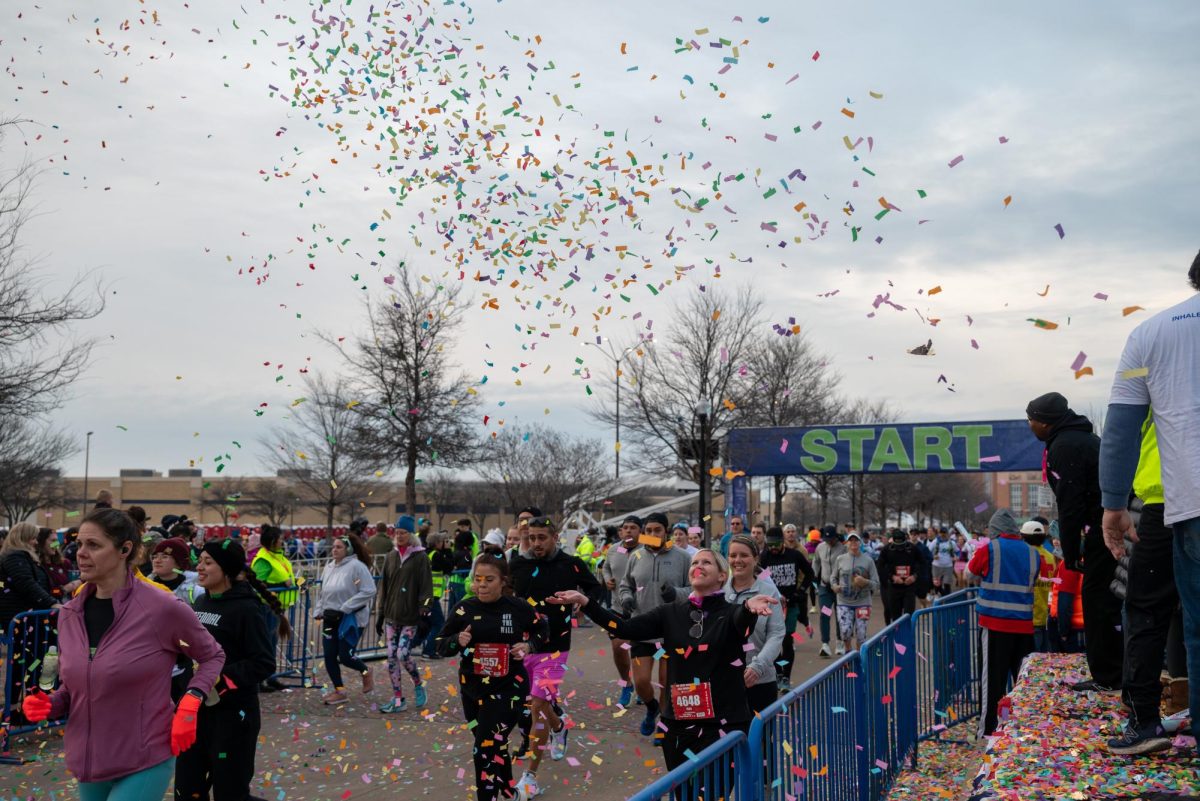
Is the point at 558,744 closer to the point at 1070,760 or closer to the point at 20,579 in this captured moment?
the point at 1070,760

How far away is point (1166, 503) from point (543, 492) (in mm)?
50431

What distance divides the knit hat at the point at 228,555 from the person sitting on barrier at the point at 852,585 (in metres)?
10.1

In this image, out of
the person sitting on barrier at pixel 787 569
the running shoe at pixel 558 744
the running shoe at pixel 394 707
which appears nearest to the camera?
the running shoe at pixel 558 744

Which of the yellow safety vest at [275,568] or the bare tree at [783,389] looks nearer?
the yellow safety vest at [275,568]

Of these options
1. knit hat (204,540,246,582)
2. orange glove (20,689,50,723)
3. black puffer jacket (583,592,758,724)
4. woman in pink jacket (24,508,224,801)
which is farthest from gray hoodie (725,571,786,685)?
orange glove (20,689,50,723)

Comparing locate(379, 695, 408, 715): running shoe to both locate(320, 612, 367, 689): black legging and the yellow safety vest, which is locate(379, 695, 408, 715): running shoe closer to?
locate(320, 612, 367, 689): black legging

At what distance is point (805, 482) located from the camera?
1886 inches

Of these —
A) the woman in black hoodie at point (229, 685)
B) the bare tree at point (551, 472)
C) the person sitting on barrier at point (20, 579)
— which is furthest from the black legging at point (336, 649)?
the bare tree at point (551, 472)

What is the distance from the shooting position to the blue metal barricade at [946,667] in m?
8.88

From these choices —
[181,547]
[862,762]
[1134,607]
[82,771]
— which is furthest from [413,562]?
[1134,607]

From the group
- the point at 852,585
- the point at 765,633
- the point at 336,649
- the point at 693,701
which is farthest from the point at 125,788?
the point at 852,585

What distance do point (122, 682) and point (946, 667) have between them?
739 cm

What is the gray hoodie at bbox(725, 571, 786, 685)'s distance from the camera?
6.28 metres

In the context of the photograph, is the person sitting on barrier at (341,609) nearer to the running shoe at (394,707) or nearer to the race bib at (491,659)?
the running shoe at (394,707)
